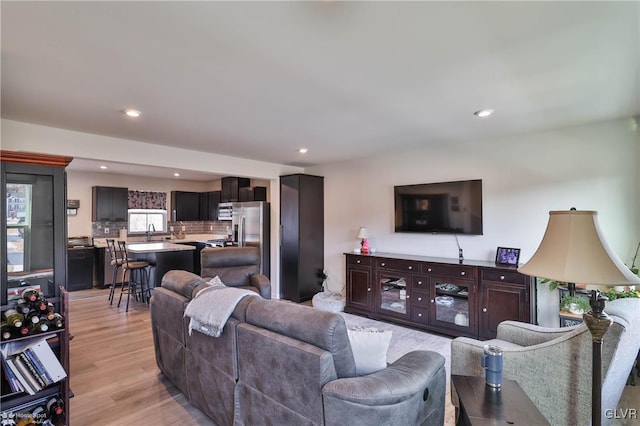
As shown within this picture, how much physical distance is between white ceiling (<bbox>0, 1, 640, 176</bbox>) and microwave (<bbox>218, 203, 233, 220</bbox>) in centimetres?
382

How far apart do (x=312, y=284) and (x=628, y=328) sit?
4.39 meters

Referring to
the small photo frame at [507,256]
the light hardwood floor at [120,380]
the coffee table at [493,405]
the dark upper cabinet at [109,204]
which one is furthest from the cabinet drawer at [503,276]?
the dark upper cabinet at [109,204]

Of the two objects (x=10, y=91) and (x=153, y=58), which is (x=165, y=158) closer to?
(x=10, y=91)

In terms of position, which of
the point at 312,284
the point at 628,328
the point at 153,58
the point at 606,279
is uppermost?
the point at 153,58

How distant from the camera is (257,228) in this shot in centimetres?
604

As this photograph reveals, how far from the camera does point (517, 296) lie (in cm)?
338

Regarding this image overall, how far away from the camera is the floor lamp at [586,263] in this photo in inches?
51.8

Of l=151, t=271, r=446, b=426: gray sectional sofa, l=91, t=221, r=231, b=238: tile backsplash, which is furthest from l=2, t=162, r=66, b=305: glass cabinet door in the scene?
l=91, t=221, r=231, b=238: tile backsplash

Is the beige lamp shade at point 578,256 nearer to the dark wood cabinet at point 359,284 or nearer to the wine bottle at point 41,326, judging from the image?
the wine bottle at point 41,326

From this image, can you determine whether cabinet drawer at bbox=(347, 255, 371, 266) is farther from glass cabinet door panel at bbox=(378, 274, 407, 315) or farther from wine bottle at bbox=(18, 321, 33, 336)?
wine bottle at bbox=(18, 321, 33, 336)

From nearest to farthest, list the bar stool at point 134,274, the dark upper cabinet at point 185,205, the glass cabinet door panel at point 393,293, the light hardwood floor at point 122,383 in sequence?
the light hardwood floor at point 122,383 < the glass cabinet door panel at point 393,293 < the bar stool at point 134,274 < the dark upper cabinet at point 185,205

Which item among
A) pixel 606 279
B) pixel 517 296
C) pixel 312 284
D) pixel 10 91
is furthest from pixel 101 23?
pixel 312 284

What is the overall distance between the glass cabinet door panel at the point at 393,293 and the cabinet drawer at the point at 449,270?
357 millimetres

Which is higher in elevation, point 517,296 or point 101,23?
point 101,23
